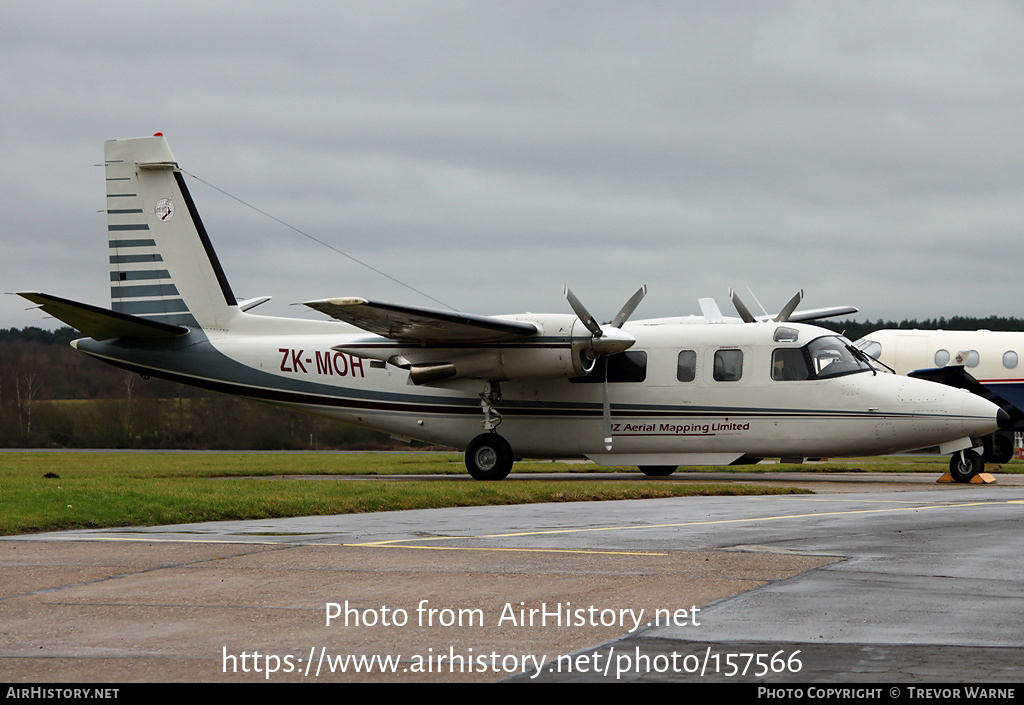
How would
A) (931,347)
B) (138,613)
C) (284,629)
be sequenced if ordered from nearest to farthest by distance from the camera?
(284,629), (138,613), (931,347)

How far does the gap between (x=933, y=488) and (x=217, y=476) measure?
1494 cm

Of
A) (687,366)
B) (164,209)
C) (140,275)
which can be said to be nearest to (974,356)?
(687,366)

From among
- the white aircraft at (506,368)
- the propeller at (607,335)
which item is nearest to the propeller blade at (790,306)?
the white aircraft at (506,368)

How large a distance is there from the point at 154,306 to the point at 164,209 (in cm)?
226

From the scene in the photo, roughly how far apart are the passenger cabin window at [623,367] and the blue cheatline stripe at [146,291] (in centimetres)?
992

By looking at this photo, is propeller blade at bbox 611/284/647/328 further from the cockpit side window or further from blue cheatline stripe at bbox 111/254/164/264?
blue cheatline stripe at bbox 111/254/164/264

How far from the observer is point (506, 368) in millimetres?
23031

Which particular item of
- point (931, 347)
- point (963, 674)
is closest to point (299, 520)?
point (963, 674)

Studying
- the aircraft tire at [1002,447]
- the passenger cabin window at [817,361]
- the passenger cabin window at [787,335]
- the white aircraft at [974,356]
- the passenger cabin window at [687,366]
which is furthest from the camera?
the white aircraft at [974,356]

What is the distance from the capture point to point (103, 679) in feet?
17.1

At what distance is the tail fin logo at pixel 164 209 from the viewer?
2511cm

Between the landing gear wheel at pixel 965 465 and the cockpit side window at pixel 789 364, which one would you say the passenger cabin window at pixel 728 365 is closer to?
the cockpit side window at pixel 789 364

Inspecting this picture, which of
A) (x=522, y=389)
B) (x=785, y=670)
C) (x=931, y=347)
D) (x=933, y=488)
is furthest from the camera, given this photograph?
(x=931, y=347)
